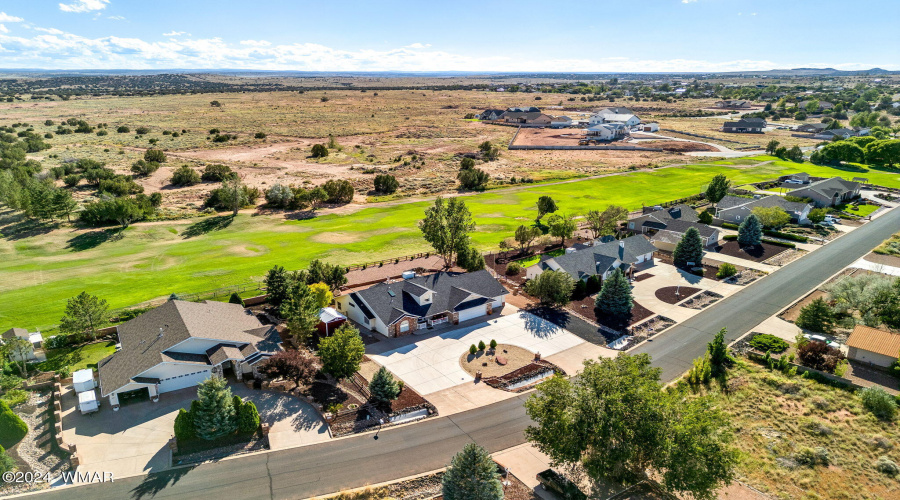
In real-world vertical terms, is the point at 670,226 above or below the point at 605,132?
below

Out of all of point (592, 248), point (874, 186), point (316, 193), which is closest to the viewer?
point (592, 248)

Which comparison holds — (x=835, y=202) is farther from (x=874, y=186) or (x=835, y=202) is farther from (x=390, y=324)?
(x=390, y=324)

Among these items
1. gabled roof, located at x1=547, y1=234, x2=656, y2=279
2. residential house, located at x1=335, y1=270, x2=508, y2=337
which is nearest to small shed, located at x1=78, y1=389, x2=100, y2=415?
residential house, located at x1=335, y1=270, x2=508, y2=337

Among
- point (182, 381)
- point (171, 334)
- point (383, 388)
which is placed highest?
point (171, 334)

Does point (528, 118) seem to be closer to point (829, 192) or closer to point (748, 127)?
point (748, 127)

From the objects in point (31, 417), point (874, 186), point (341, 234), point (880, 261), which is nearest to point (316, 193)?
point (341, 234)

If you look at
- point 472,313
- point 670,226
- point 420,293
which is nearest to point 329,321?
point 420,293

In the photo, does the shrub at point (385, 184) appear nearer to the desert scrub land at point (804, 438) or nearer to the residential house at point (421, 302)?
the residential house at point (421, 302)

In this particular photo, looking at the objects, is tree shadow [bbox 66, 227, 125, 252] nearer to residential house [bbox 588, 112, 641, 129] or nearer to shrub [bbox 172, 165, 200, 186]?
shrub [bbox 172, 165, 200, 186]
